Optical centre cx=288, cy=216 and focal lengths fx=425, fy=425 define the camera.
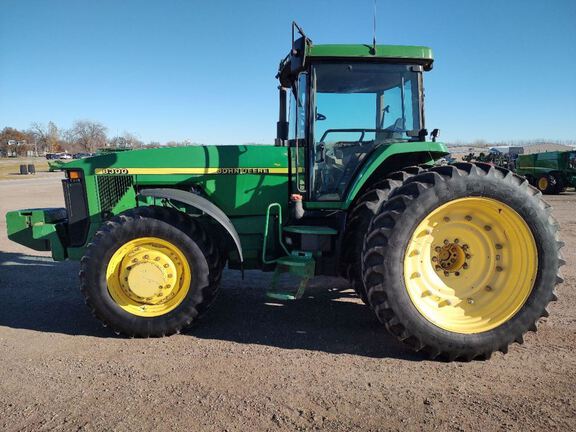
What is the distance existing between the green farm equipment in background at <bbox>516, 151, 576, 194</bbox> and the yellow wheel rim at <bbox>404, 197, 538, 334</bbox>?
58.6ft

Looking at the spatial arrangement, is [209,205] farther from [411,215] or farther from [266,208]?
[411,215]

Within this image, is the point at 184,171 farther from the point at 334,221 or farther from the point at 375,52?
the point at 375,52

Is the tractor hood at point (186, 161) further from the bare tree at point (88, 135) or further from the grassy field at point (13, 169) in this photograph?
the bare tree at point (88, 135)

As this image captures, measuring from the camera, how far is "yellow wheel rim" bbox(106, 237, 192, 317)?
3676 mm

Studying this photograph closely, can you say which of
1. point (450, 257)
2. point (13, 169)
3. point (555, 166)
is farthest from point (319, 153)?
point (13, 169)

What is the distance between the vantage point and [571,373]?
3.02 meters

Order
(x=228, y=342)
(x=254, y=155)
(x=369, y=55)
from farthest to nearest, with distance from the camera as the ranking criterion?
(x=254, y=155)
(x=369, y=55)
(x=228, y=342)

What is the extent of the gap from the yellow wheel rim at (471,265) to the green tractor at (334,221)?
11mm

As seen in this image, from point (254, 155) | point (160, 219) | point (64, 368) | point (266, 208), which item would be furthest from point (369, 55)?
point (64, 368)

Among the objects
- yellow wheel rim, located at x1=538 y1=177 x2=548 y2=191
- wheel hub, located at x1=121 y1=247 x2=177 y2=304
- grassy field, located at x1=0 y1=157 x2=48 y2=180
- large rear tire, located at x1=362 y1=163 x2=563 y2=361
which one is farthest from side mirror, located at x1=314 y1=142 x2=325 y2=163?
grassy field, located at x1=0 y1=157 x2=48 y2=180

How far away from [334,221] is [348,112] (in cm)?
107

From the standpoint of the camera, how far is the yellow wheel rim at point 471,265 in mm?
3324

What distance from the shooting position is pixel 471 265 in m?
3.57

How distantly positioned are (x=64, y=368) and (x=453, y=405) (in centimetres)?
278
